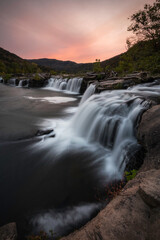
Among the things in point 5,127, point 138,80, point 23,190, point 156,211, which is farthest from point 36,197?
point 138,80

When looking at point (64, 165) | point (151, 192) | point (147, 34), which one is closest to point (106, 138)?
point (64, 165)

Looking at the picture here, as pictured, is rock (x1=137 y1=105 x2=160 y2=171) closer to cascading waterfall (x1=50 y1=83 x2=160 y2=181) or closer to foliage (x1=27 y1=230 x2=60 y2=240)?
cascading waterfall (x1=50 y1=83 x2=160 y2=181)

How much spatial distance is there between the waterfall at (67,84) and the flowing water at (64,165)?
1535 centimetres

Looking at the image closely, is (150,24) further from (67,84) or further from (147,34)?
(67,84)

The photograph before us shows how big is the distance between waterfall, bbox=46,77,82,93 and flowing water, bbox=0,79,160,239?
604 inches

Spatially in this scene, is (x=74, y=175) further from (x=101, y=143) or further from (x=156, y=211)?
(x=156, y=211)

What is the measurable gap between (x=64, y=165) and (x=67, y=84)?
21831 millimetres

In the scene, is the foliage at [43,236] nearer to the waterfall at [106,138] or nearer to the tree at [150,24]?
the waterfall at [106,138]

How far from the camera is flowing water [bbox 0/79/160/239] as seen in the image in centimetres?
288

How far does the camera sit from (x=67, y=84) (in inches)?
965

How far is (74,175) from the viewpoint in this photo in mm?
4059

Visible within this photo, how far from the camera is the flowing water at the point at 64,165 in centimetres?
288

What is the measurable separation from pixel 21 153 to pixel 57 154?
1453 millimetres

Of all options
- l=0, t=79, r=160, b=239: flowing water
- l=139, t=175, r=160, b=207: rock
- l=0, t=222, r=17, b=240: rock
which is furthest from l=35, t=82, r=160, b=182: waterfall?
l=0, t=222, r=17, b=240: rock
